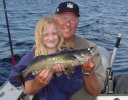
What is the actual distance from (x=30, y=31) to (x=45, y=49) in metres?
14.0

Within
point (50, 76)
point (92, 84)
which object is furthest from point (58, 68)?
point (92, 84)

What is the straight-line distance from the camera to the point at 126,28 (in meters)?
19.9

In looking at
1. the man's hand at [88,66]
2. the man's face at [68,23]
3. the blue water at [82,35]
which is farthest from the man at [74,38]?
the blue water at [82,35]

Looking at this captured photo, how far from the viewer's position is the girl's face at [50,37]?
4479mm

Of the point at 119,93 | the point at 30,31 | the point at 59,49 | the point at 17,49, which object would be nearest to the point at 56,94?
the point at 59,49

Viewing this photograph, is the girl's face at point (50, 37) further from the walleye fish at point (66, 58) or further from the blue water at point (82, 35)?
the blue water at point (82, 35)

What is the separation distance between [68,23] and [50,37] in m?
Answer: 0.61

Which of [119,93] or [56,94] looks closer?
[56,94]

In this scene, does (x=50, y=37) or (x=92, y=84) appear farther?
(x=92, y=84)

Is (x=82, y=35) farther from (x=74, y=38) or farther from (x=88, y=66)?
(x=88, y=66)

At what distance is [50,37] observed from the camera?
448 cm

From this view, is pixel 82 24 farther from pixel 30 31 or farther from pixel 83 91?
pixel 83 91

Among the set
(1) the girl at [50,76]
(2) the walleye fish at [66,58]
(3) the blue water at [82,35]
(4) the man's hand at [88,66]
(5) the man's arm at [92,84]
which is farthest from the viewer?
(3) the blue water at [82,35]

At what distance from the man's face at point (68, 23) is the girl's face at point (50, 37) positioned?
493 mm
